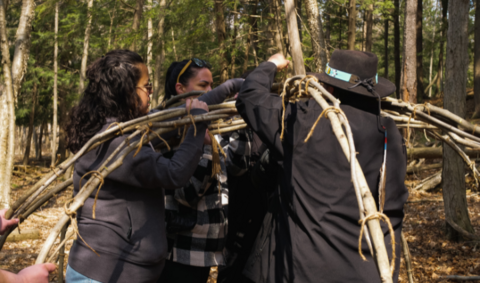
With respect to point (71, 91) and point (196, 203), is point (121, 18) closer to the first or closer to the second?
point (71, 91)

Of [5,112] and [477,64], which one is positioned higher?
[477,64]

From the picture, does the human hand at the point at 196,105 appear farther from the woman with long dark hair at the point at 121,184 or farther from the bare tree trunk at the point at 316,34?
the bare tree trunk at the point at 316,34

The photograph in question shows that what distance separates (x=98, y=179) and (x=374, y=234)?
128 cm

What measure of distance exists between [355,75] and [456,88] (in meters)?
3.97

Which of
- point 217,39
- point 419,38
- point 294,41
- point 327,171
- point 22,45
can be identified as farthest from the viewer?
point 419,38

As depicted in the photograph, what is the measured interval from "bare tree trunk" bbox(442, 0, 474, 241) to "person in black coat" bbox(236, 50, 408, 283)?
3734mm

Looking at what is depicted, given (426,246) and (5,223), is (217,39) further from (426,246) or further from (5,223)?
(5,223)

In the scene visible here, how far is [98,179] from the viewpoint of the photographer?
5.85 feet

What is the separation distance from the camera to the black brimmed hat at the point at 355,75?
194cm

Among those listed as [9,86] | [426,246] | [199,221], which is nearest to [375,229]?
[199,221]

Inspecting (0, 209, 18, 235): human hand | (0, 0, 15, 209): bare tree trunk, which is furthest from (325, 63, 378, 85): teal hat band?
(0, 0, 15, 209): bare tree trunk

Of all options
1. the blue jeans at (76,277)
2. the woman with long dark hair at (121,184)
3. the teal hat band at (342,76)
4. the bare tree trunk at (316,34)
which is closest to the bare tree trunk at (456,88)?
the bare tree trunk at (316,34)

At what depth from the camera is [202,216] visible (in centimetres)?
244

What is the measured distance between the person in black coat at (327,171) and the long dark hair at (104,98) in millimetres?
619
